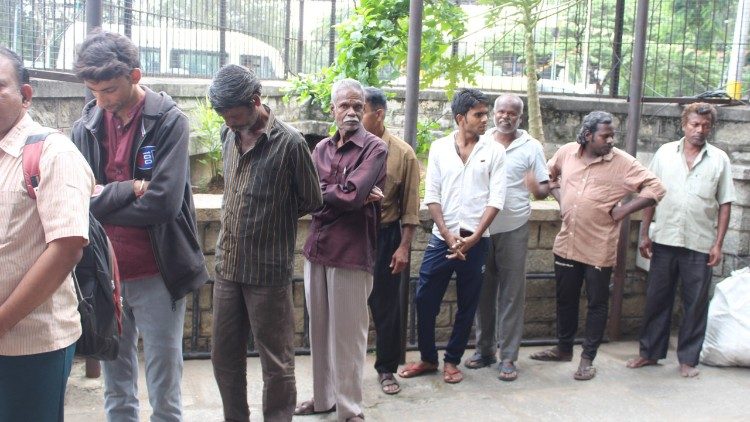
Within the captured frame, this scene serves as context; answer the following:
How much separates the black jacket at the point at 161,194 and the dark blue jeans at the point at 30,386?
0.95 m

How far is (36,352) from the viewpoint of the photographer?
270cm

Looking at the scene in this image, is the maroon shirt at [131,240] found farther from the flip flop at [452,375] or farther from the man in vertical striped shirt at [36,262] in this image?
the flip flop at [452,375]

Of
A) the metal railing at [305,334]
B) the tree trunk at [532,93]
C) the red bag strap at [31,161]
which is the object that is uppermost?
the tree trunk at [532,93]

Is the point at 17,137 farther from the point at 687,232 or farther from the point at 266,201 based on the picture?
the point at 687,232

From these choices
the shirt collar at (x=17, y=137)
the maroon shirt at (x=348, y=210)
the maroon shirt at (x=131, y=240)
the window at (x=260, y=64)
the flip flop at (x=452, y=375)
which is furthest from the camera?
the window at (x=260, y=64)

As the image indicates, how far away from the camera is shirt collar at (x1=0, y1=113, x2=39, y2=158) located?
2.74m

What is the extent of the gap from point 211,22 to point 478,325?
14.6ft

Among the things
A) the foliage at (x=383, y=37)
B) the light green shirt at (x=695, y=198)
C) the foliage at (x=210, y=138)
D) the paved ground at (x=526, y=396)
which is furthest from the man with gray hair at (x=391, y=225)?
the foliage at (x=210, y=138)

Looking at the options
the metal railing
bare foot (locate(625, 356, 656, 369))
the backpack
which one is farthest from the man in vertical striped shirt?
bare foot (locate(625, 356, 656, 369))

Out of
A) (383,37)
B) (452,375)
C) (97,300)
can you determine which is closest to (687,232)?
(452,375)

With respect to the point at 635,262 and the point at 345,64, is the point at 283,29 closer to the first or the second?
the point at 345,64

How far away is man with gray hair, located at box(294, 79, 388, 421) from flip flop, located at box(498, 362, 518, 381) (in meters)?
1.33

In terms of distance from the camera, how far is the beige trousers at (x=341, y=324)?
4641 millimetres

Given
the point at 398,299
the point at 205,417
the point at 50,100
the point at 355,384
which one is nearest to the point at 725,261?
the point at 398,299
